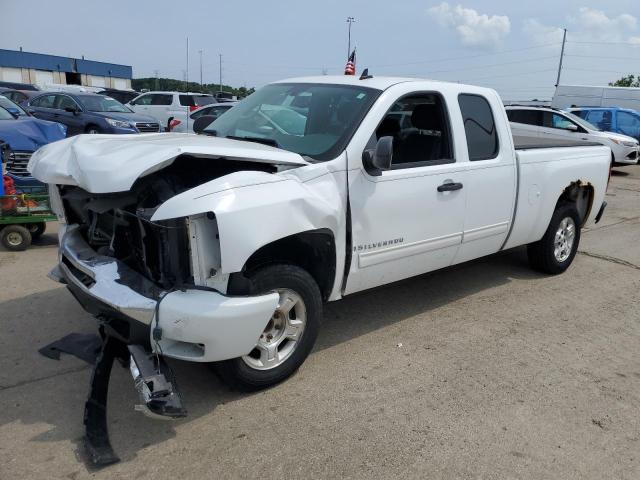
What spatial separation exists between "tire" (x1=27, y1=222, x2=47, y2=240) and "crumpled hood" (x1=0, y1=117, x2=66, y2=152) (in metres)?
1.10

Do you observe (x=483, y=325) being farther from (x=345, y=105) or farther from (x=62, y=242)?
(x=62, y=242)

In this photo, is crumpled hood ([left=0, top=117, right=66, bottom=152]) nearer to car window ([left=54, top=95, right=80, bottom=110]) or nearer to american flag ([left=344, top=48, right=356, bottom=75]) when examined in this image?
american flag ([left=344, top=48, right=356, bottom=75])

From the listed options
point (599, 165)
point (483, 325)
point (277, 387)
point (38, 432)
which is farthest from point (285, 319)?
point (599, 165)

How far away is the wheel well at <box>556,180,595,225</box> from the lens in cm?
596

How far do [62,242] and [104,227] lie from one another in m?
0.30

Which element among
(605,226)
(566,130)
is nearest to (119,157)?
(605,226)

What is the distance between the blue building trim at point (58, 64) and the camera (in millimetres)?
62219

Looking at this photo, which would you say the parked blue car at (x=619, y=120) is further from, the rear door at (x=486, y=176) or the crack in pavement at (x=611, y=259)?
the rear door at (x=486, y=176)

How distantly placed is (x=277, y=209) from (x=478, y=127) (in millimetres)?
2430

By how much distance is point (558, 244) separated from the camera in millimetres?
6035

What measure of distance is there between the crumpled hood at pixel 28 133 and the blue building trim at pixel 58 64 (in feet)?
212

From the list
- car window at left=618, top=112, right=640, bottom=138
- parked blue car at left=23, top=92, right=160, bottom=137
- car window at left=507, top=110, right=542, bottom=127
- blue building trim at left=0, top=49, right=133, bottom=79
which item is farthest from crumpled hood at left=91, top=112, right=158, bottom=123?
blue building trim at left=0, top=49, right=133, bottom=79

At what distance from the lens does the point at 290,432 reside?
3094mm

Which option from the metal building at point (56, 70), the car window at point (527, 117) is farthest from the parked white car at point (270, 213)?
the metal building at point (56, 70)
